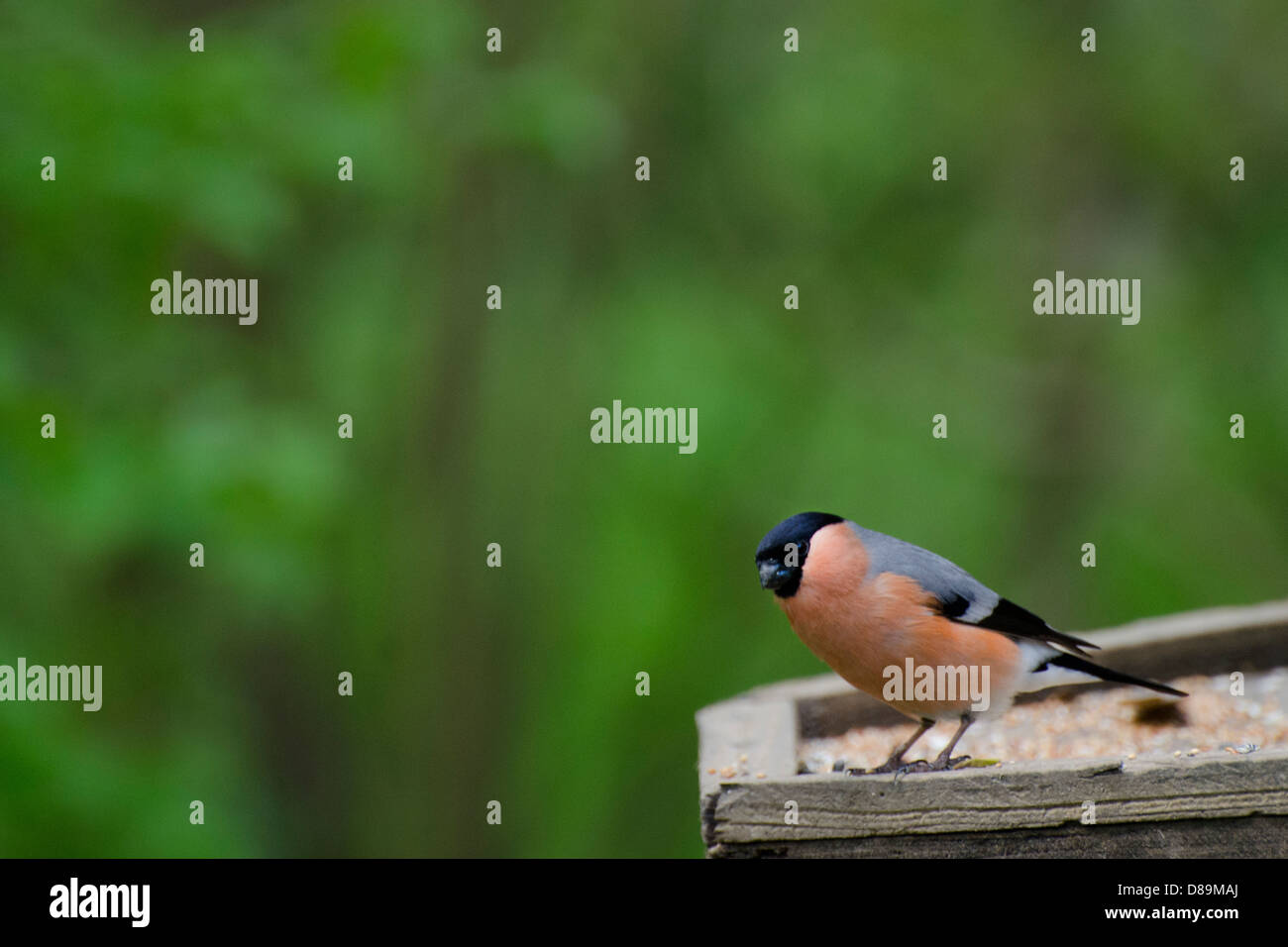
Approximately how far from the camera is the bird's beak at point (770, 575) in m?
2.70

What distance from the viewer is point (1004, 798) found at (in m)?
2.68

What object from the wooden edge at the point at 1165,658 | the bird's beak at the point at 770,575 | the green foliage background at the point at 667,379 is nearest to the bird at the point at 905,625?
the bird's beak at the point at 770,575

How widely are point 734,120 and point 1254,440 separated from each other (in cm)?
327

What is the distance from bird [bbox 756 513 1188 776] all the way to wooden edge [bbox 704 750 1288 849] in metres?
0.18

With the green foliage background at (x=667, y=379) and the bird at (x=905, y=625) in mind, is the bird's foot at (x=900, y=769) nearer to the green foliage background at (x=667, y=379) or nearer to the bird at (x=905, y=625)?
the bird at (x=905, y=625)

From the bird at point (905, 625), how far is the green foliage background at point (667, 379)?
2958 mm

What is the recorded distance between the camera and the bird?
2.80 metres

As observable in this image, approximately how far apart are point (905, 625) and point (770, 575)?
0.37m

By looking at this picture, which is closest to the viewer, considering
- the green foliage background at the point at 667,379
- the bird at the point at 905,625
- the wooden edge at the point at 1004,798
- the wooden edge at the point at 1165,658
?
the wooden edge at the point at 1004,798

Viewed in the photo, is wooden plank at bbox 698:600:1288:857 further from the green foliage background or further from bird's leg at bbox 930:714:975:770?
the green foliage background

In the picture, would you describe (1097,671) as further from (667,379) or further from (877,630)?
(667,379)

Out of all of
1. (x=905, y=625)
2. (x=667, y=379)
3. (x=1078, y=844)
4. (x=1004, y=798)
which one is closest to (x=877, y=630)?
(x=905, y=625)
